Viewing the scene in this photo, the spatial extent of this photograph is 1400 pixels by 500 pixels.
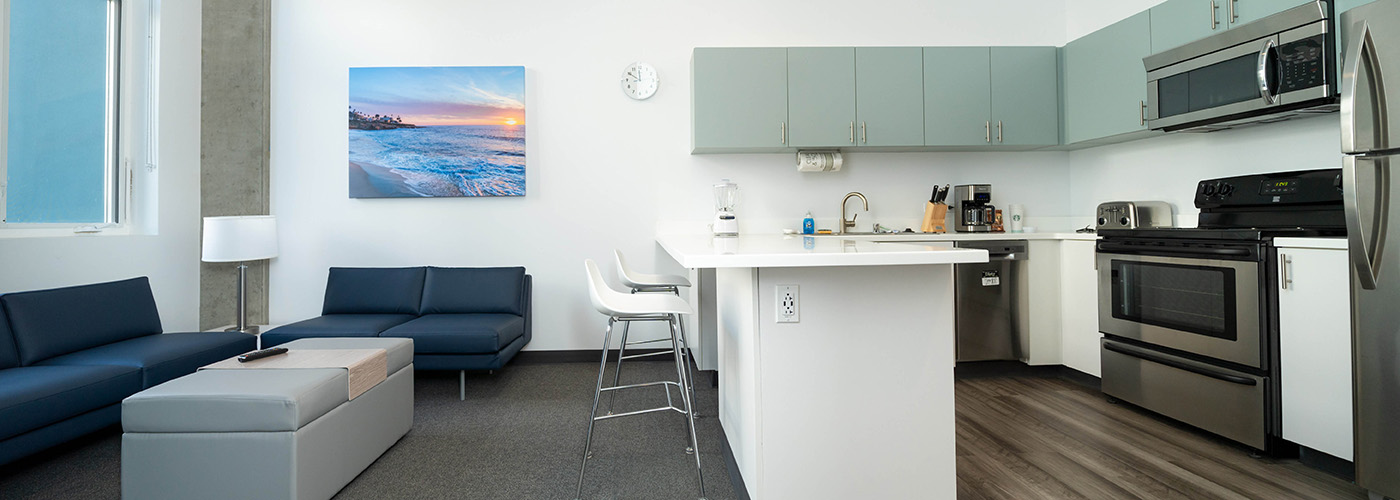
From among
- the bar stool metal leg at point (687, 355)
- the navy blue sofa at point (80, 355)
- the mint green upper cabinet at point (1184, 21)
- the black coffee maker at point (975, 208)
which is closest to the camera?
the navy blue sofa at point (80, 355)

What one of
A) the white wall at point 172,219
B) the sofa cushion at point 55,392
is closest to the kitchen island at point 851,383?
the sofa cushion at point 55,392

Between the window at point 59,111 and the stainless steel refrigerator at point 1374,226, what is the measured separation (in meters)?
5.62

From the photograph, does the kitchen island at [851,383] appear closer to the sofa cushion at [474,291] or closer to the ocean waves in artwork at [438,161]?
the sofa cushion at [474,291]

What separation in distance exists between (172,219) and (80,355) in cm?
137

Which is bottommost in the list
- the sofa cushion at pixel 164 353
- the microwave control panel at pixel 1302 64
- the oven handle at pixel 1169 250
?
the sofa cushion at pixel 164 353

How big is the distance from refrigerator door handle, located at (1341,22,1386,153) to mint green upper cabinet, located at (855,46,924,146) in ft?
7.26

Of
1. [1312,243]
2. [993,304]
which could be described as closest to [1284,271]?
[1312,243]

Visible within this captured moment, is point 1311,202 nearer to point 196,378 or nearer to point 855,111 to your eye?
point 855,111

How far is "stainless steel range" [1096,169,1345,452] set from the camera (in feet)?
8.52

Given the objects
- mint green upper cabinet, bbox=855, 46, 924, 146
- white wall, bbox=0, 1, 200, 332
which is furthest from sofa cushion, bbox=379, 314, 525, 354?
mint green upper cabinet, bbox=855, 46, 924, 146

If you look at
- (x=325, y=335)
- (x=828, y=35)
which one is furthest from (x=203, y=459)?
(x=828, y=35)

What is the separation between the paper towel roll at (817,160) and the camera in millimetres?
4453

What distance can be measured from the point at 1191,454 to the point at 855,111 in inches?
100

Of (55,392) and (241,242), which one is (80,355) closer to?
(55,392)
